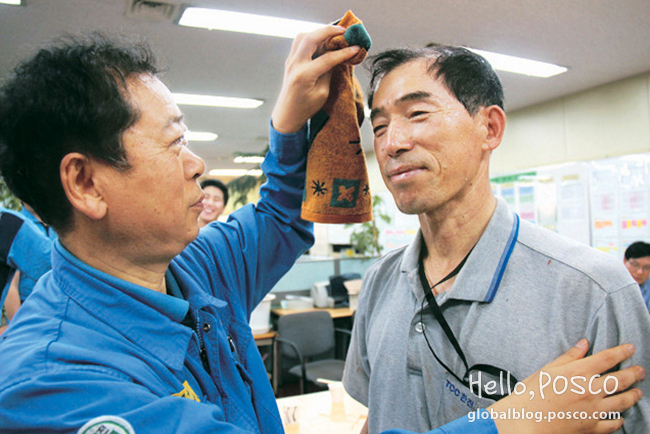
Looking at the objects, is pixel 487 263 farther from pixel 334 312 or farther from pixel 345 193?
pixel 334 312

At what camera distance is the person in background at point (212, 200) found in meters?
4.09

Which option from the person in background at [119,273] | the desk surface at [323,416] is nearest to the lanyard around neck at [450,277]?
the person in background at [119,273]

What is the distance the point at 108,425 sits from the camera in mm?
678

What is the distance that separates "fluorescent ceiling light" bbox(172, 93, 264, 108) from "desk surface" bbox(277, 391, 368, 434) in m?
3.70

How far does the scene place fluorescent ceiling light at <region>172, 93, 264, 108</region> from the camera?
16.6 feet

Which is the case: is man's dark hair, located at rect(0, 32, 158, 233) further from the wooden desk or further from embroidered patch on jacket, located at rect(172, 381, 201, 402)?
the wooden desk

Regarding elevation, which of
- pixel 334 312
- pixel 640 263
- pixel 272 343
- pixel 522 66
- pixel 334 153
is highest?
pixel 522 66

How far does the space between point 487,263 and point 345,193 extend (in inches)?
15.1

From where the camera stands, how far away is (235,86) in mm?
4742

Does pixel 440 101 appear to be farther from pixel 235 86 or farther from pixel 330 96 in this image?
pixel 235 86

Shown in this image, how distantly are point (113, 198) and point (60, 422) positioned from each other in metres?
0.41

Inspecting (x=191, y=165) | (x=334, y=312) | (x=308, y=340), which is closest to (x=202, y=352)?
(x=191, y=165)

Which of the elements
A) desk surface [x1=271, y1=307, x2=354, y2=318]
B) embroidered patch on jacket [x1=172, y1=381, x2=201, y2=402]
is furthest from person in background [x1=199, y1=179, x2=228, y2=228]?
embroidered patch on jacket [x1=172, y1=381, x2=201, y2=402]

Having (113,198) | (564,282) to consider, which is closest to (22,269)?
(113,198)
